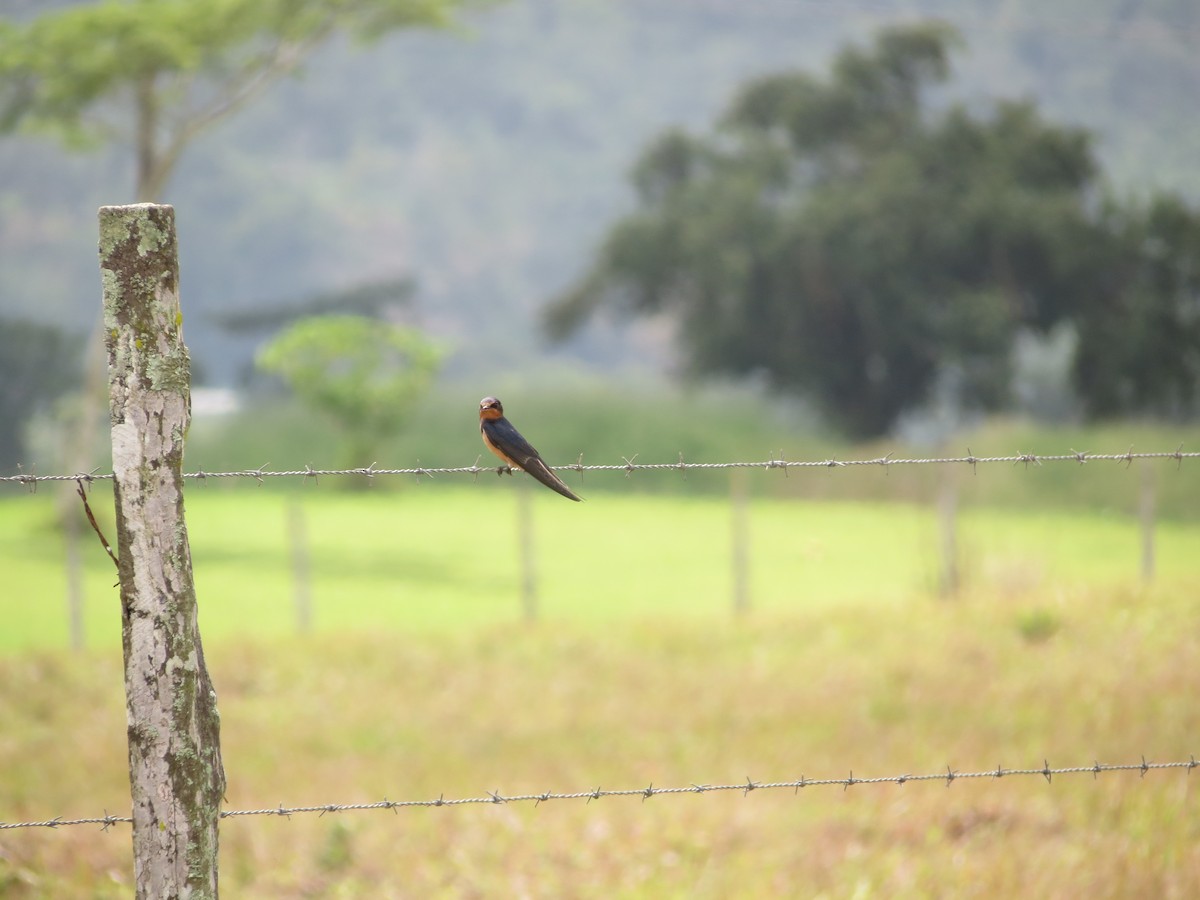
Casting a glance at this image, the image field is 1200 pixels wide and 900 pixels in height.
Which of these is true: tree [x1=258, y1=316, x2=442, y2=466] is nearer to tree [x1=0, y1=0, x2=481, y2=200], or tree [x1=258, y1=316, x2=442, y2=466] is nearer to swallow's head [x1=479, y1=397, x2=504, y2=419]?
tree [x1=0, y1=0, x2=481, y2=200]

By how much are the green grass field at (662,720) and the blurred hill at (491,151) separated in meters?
44.4

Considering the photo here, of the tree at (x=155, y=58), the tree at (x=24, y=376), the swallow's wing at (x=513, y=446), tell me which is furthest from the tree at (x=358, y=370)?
the swallow's wing at (x=513, y=446)

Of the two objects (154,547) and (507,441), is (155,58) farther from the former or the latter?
(154,547)

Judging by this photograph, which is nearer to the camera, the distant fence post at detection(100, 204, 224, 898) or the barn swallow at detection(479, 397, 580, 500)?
the distant fence post at detection(100, 204, 224, 898)

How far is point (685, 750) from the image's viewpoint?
32.4 ft

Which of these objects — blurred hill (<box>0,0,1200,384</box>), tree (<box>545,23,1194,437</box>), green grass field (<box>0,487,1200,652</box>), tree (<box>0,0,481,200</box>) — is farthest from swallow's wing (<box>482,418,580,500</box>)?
blurred hill (<box>0,0,1200,384</box>)

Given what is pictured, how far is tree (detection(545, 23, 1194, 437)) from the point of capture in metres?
34.2

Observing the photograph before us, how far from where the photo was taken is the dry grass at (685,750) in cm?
687

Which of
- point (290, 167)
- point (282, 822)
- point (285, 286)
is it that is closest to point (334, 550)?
point (282, 822)

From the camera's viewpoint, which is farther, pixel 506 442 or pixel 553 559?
pixel 553 559

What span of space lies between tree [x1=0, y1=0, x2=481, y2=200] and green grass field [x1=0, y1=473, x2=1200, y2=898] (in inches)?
303

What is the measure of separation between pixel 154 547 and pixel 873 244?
32.7 meters

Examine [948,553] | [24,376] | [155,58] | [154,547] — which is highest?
[155,58]

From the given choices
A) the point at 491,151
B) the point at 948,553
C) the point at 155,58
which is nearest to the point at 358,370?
the point at 155,58
